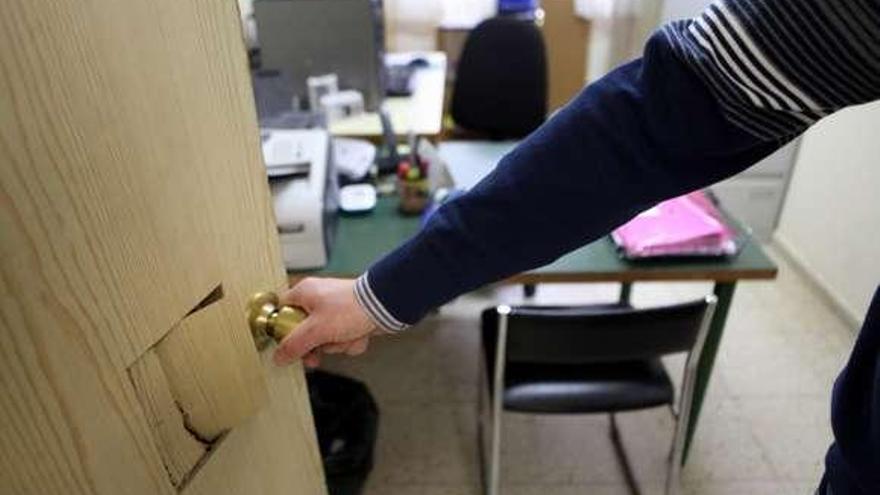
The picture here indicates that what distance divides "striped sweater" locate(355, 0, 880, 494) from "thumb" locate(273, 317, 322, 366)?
0.06 meters

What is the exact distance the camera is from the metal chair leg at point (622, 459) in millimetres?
1693

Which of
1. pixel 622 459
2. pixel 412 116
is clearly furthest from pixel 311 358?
pixel 412 116

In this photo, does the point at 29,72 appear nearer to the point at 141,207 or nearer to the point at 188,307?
the point at 141,207

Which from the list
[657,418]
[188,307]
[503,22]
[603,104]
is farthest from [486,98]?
[188,307]

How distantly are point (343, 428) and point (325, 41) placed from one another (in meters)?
1.37

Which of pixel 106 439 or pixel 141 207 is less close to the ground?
pixel 141 207

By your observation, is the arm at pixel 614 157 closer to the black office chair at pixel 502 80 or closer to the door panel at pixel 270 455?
the door panel at pixel 270 455

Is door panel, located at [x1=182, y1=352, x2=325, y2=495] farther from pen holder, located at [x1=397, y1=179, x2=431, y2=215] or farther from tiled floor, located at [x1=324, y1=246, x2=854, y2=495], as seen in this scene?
tiled floor, located at [x1=324, y1=246, x2=854, y2=495]

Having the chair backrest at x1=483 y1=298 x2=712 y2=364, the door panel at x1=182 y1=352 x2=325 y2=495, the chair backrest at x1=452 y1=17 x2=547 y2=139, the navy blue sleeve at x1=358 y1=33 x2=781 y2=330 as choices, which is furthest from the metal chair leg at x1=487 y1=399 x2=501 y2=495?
the chair backrest at x1=452 y1=17 x2=547 y2=139

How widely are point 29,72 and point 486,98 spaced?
2472mm

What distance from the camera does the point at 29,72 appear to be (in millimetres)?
334

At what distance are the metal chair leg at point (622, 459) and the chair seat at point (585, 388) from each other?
17.6 inches

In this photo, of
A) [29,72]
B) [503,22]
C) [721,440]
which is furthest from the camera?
[503,22]

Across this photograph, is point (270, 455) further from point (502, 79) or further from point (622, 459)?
point (502, 79)
